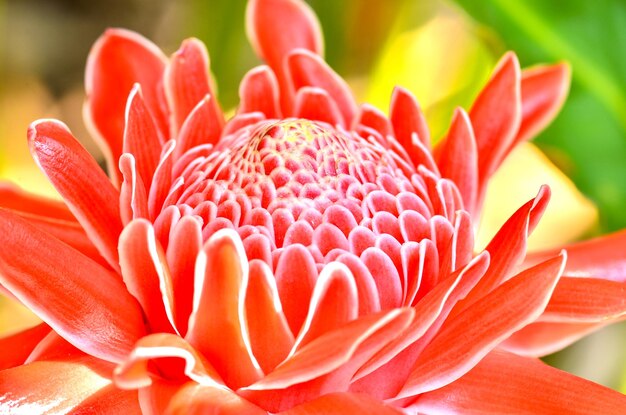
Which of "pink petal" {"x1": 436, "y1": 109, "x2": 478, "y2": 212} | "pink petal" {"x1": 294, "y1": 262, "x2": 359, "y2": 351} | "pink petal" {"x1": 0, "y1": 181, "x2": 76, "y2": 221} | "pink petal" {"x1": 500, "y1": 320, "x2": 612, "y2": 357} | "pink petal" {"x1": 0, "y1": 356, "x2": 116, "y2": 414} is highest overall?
"pink petal" {"x1": 436, "y1": 109, "x2": 478, "y2": 212}

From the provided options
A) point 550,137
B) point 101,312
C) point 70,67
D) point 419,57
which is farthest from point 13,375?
point 70,67

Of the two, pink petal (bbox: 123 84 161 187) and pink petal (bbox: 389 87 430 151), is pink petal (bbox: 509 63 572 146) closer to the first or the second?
pink petal (bbox: 389 87 430 151)

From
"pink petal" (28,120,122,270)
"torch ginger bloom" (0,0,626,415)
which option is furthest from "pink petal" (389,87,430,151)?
"pink petal" (28,120,122,270)

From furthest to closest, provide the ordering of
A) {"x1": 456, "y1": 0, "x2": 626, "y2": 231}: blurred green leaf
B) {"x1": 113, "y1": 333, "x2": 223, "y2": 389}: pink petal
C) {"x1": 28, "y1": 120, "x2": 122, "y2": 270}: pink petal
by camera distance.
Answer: {"x1": 456, "y1": 0, "x2": 626, "y2": 231}: blurred green leaf < {"x1": 28, "y1": 120, "x2": 122, "y2": 270}: pink petal < {"x1": 113, "y1": 333, "x2": 223, "y2": 389}: pink petal

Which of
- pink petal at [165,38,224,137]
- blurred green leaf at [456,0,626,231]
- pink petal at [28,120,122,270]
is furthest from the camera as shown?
blurred green leaf at [456,0,626,231]

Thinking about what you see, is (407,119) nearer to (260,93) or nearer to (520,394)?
(260,93)
